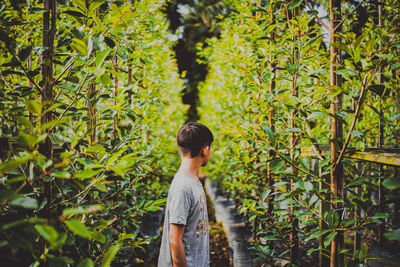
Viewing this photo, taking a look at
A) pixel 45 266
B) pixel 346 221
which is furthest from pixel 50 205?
pixel 346 221

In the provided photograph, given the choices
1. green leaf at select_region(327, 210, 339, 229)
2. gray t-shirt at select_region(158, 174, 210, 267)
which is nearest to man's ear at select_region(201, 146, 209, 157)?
gray t-shirt at select_region(158, 174, 210, 267)

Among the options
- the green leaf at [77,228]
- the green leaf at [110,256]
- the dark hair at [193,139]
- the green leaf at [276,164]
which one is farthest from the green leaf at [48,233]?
the dark hair at [193,139]

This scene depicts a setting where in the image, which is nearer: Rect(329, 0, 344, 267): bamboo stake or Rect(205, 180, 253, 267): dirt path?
Rect(329, 0, 344, 267): bamboo stake

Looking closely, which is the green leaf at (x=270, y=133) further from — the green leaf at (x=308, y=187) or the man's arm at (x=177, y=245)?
the man's arm at (x=177, y=245)

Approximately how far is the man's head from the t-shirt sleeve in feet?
0.82

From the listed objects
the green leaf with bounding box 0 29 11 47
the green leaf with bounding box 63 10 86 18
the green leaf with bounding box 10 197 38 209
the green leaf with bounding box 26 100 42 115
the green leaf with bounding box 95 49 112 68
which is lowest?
the green leaf with bounding box 10 197 38 209

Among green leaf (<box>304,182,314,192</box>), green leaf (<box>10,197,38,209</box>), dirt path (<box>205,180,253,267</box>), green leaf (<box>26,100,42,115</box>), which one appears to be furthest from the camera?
dirt path (<box>205,180,253,267</box>)

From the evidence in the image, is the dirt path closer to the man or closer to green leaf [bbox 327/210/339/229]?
the man

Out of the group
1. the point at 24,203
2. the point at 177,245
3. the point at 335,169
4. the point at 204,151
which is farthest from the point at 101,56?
the point at 335,169

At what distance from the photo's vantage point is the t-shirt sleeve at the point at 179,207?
1322mm

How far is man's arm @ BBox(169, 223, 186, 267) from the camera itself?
1.32 m

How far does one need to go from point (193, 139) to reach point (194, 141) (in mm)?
13

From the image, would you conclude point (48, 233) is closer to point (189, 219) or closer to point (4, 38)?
point (4, 38)

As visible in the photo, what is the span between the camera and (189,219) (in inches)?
56.1
